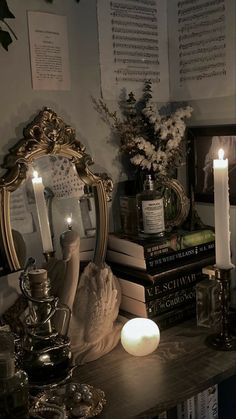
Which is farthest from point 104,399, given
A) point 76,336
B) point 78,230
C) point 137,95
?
point 137,95

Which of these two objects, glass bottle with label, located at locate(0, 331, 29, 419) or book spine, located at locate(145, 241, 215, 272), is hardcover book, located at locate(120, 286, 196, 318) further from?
glass bottle with label, located at locate(0, 331, 29, 419)

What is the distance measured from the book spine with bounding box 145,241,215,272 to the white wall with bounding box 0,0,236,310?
82mm

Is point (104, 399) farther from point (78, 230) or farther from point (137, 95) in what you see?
point (137, 95)

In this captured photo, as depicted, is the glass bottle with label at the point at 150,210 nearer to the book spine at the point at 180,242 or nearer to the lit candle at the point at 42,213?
the book spine at the point at 180,242

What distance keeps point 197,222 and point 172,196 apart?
0.09 metres

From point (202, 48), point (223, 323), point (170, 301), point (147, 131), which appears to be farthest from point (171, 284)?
point (202, 48)

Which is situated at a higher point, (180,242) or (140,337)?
(180,242)

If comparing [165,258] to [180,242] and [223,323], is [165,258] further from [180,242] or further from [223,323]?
[223,323]

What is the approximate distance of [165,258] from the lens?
1.13m

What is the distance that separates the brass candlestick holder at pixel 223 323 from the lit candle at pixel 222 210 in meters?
0.02

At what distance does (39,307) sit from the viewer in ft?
2.99

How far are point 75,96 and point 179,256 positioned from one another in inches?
17.9

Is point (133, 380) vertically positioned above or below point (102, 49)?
below

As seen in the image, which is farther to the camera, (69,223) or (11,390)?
(69,223)
